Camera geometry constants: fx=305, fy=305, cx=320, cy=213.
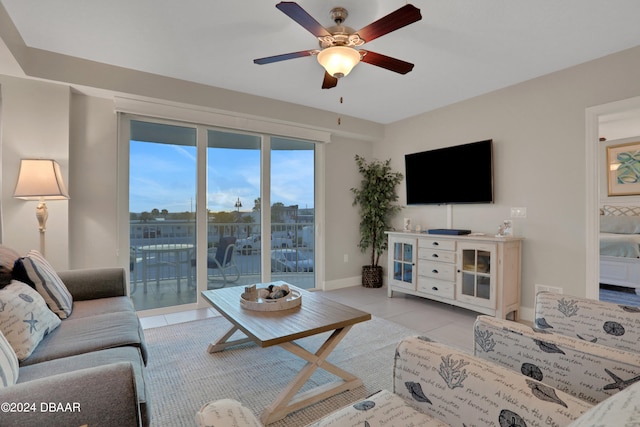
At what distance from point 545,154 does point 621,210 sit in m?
3.45

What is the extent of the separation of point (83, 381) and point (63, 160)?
8.58 ft

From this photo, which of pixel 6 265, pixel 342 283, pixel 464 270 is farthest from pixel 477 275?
pixel 6 265

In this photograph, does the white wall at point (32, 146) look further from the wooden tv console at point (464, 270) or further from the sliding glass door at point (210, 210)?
the wooden tv console at point (464, 270)

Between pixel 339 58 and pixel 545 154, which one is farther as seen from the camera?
pixel 545 154

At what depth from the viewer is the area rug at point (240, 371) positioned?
1766 millimetres

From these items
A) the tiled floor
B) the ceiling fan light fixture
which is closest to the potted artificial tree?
the tiled floor

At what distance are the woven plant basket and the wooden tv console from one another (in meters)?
0.59

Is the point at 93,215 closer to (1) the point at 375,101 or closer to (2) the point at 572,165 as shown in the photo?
(1) the point at 375,101

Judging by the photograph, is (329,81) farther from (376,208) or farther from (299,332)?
(376,208)

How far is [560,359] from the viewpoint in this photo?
43.8 inches

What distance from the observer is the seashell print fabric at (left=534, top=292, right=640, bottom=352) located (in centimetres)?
135

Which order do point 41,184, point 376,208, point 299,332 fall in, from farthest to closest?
point 376,208 → point 41,184 → point 299,332

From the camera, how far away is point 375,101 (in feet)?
12.2

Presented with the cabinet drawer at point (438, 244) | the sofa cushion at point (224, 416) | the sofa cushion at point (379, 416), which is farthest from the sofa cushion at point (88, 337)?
the cabinet drawer at point (438, 244)
